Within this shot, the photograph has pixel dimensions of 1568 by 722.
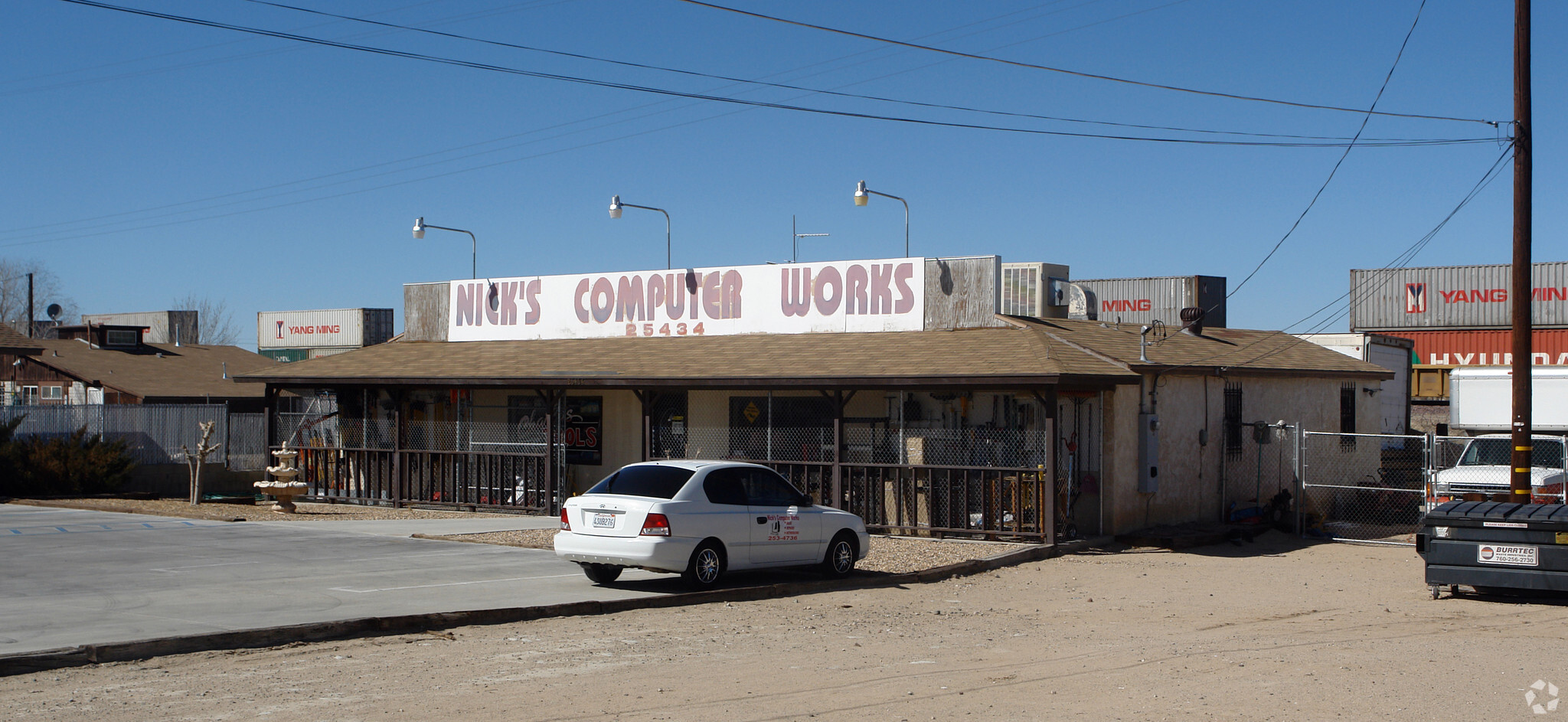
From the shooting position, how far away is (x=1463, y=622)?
12.4 metres

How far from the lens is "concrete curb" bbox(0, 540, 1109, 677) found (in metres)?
9.38

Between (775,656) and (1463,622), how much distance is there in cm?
693

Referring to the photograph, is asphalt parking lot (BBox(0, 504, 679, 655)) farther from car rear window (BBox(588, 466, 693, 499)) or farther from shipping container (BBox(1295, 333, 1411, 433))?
shipping container (BBox(1295, 333, 1411, 433))

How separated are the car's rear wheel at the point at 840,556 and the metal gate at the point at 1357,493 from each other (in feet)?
31.4

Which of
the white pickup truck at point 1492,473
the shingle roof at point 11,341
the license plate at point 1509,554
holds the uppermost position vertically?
the shingle roof at point 11,341

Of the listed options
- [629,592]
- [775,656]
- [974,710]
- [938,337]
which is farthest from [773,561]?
[938,337]

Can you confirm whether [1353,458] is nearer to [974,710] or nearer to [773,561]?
[773,561]

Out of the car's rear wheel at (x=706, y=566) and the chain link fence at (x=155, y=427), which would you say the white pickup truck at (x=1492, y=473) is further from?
the chain link fence at (x=155, y=427)

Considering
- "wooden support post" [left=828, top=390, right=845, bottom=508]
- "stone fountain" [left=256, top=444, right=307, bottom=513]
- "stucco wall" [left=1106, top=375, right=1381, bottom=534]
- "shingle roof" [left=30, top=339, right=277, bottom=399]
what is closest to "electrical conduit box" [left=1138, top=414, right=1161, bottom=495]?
"stucco wall" [left=1106, top=375, right=1381, bottom=534]

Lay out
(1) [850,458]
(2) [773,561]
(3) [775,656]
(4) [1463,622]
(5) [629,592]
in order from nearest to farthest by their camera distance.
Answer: (3) [775,656], (4) [1463,622], (5) [629,592], (2) [773,561], (1) [850,458]

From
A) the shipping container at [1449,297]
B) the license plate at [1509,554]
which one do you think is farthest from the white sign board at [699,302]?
the shipping container at [1449,297]

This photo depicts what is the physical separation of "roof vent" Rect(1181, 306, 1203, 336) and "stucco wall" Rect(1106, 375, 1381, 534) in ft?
Answer: 7.36

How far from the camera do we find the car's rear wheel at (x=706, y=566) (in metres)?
13.9

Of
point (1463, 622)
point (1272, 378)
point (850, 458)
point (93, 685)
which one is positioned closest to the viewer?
point (93, 685)
